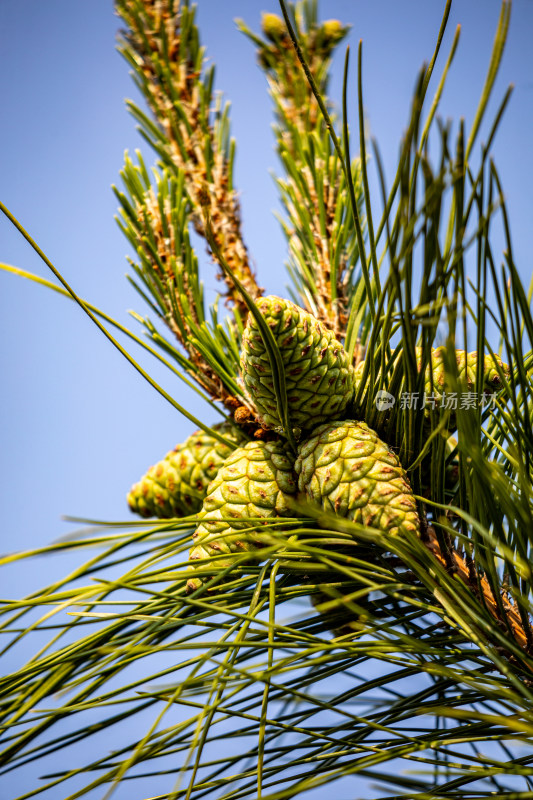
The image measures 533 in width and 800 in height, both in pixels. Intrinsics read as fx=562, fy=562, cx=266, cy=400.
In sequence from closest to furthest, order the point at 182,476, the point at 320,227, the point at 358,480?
the point at 358,480 → the point at 182,476 → the point at 320,227

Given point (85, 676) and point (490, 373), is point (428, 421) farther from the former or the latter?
point (85, 676)

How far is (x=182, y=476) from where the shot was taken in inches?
18.8

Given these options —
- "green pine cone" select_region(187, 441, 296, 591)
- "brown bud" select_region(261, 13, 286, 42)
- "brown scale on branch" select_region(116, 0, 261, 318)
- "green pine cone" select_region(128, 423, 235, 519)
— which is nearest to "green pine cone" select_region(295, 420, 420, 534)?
"green pine cone" select_region(187, 441, 296, 591)

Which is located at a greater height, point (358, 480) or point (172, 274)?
point (172, 274)

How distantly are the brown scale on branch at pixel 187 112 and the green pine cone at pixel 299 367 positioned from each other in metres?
0.19

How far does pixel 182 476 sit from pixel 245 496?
0.39ft

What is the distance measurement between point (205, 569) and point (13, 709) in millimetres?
124

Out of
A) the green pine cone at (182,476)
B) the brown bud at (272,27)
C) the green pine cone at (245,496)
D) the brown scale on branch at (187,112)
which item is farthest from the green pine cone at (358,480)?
the brown bud at (272,27)

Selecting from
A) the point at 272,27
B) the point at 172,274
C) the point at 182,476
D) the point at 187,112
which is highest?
the point at 272,27

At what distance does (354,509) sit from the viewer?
1.09ft

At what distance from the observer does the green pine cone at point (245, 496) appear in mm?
357

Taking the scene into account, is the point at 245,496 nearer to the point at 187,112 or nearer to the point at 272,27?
the point at 187,112

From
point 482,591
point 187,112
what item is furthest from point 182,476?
point 187,112

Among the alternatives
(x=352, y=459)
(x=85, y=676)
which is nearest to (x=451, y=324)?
(x=352, y=459)
